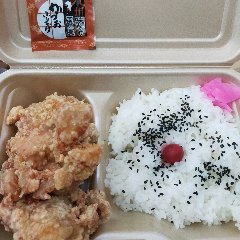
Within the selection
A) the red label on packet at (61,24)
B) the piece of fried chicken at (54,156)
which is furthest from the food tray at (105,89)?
the piece of fried chicken at (54,156)

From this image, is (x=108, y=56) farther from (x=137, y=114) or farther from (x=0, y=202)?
(x=0, y=202)

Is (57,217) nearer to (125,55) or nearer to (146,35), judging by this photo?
(125,55)

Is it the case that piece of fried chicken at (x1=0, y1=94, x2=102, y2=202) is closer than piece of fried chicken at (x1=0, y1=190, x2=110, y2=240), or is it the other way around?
piece of fried chicken at (x1=0, y1=190, x2=110, y2=240)

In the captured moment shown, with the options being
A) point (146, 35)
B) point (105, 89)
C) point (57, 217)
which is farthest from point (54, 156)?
point (146, 35)

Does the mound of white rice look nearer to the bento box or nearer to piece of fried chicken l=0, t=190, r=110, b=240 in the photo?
the bento box

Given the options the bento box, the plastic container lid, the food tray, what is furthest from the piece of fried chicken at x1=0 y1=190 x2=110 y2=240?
the plastic container lid

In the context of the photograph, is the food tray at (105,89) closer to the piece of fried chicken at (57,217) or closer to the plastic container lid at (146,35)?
the plastic container lid at (146,35)
